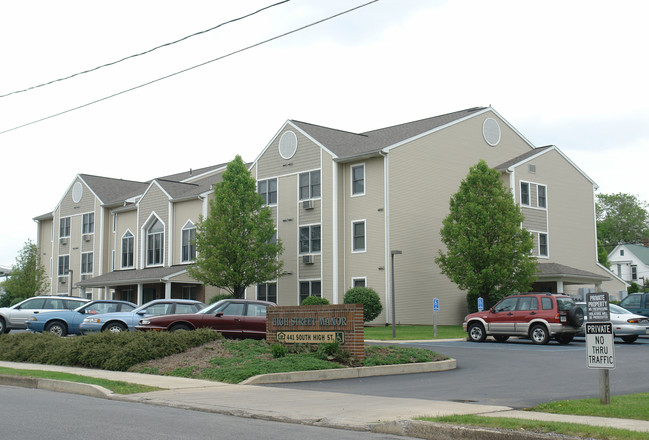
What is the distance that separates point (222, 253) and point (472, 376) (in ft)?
83.8

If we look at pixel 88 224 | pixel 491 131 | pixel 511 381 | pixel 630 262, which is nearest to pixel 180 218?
pixel 88 224

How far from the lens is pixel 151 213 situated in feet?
167

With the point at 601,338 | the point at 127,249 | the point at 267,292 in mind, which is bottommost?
Result: the point at 601,338

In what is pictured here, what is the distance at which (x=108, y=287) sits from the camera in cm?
5322

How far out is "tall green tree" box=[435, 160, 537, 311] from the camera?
36.5 metres

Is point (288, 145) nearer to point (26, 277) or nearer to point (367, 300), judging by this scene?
point (367, 300)

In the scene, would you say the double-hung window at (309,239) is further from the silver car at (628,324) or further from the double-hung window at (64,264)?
the double-hung window at (64,264)

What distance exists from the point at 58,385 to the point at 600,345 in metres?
10.2

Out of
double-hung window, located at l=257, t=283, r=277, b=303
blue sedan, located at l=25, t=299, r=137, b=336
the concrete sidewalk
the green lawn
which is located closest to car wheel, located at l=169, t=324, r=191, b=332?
blue sedan, located at l=25, t=299, r=137, b=336

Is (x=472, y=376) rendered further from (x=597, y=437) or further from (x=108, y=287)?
(x=108, y=287)

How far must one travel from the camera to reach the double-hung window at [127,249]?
174 feet

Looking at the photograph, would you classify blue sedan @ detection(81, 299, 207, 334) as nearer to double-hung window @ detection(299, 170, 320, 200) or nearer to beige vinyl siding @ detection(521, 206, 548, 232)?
double-hung window @ detection(299, 170, 320, 200)

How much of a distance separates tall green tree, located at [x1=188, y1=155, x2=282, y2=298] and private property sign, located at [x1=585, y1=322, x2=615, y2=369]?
30.8 m

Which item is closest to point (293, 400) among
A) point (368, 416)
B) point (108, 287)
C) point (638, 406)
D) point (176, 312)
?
point (368, 416)
